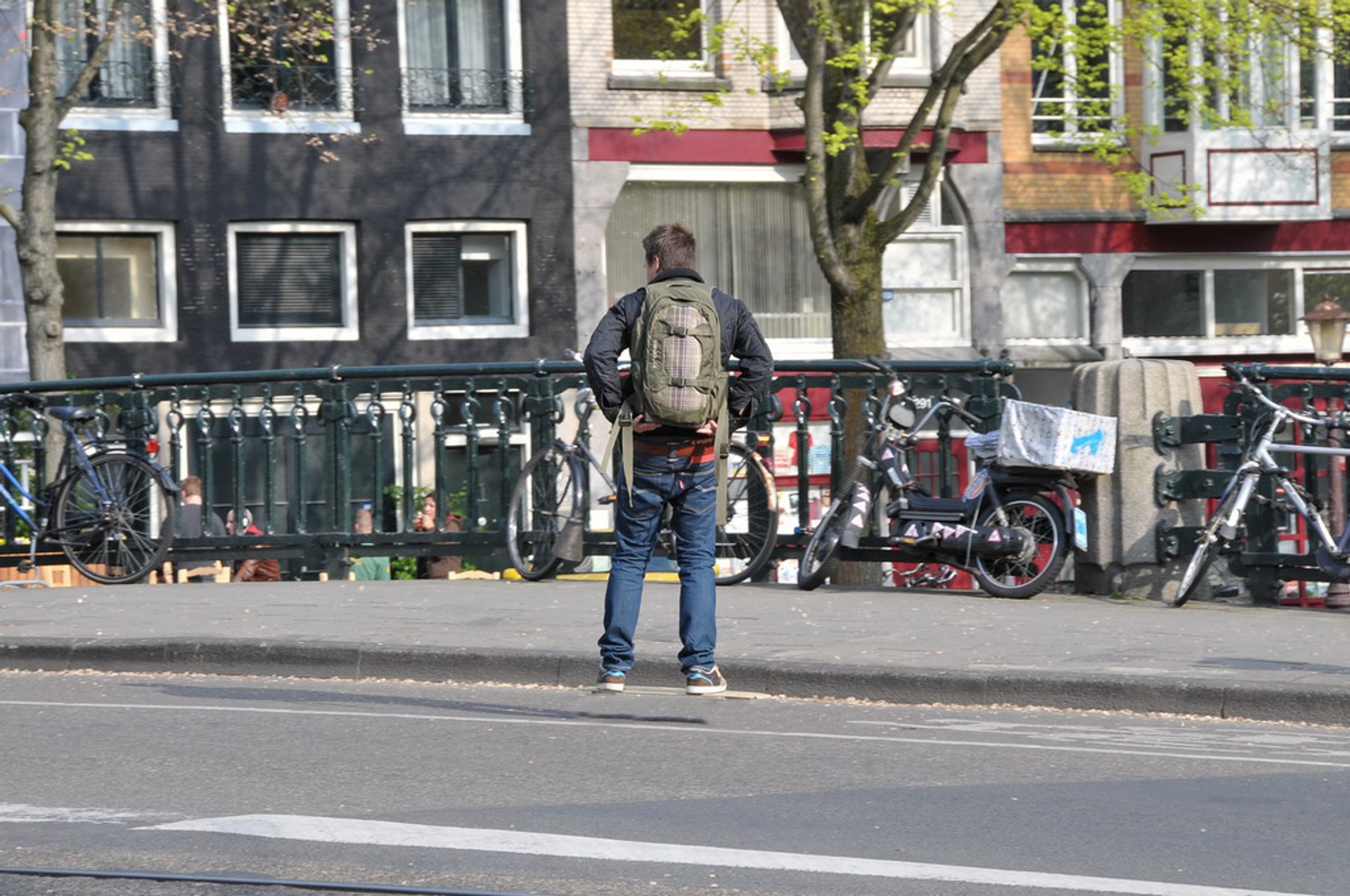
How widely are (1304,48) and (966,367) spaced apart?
1059 cm

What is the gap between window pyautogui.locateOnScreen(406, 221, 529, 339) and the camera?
2769 centimetres

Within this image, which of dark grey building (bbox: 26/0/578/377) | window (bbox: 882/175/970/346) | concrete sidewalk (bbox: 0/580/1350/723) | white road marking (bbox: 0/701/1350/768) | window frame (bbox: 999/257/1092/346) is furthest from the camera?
window frame (bbox: 999/257/1092/346)

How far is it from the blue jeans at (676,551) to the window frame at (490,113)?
1904 cm

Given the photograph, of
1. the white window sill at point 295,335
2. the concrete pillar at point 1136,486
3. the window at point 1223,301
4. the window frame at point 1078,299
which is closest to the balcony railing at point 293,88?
the white window sill at point 295,335

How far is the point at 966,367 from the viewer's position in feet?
42.3

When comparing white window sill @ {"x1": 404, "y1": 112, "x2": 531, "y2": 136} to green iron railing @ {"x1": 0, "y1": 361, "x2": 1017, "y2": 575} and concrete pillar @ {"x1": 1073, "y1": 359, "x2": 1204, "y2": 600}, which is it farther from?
concrete pillar @ {"x1": 1073, "y1": 359, "x2": 1204, "y2": 600}

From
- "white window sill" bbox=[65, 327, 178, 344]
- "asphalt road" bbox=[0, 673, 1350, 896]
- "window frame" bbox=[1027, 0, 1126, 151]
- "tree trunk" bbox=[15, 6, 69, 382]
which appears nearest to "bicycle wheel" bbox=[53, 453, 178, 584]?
"asphalt road" bbox=[0, 673, 1350, 896]

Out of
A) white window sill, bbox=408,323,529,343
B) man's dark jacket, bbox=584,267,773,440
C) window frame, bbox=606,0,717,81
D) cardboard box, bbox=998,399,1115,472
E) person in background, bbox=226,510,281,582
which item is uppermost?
window frame, bbox=606,0,717,81

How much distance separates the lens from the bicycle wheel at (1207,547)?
12094mm

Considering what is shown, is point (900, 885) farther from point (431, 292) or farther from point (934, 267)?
point (934, 267)

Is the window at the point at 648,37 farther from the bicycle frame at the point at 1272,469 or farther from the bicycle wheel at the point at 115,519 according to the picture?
the bicycle frame at the point at 1272,469

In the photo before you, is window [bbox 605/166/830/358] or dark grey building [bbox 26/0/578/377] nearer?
dark grey building [bbox 26/0/578/377]

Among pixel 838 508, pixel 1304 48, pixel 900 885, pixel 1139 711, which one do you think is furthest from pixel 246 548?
pixel 1304 48

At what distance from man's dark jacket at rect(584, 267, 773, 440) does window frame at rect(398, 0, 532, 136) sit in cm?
1896
